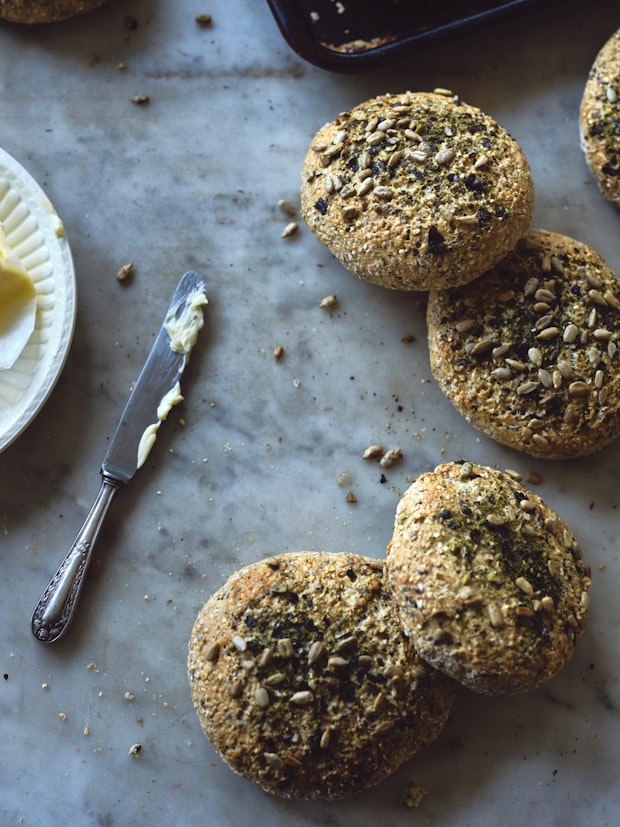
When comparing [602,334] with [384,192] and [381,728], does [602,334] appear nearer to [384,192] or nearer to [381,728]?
[384,192]

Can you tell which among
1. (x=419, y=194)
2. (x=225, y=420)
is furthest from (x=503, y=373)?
(x=225, y=420)

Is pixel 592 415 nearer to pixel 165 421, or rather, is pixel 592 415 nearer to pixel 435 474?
pixel 435 474

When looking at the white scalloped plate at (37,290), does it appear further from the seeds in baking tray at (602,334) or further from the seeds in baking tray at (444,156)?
the seeds in baking tray at (602,334)

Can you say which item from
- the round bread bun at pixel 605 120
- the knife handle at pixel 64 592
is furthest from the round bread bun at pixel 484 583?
the round bread bun at pixel 605 120

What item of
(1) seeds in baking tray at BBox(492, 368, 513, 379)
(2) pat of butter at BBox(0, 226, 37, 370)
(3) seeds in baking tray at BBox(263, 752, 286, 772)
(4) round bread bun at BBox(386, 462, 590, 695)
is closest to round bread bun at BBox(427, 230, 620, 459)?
(1) seeds in baking tray at BBox(492, 368, 513, 379)

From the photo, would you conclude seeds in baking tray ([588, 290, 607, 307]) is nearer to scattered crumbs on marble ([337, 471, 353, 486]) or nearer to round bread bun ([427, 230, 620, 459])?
round bread bun ([427, 230, 620, 459])
